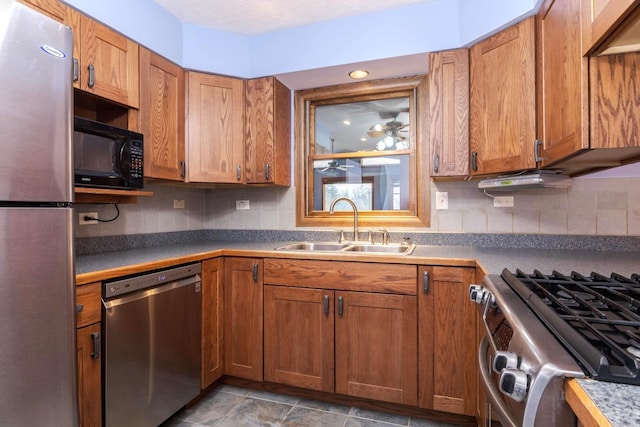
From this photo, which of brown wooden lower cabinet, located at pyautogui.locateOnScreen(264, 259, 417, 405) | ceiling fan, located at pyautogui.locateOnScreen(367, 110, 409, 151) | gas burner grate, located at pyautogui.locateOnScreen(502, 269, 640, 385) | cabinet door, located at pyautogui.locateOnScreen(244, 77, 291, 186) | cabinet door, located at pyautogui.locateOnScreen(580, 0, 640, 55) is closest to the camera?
gas burner grate, located at pyautogui.locateOnScreen(502, 269, 640, 385)

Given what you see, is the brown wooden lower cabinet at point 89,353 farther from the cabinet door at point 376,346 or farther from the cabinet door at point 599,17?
the cabinet door at point 599,17

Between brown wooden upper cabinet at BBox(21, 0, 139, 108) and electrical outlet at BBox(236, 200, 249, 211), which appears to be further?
electrical outlet at BBox(236, 200, 249, 211)

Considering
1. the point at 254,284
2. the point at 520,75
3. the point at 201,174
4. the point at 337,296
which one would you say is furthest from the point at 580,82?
the point at 201,174

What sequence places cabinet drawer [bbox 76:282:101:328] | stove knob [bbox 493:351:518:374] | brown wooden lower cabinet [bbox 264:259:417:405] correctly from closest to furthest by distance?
1. stove knob [bbox 493:351:518:374]
2. cabinet drawer [bbox 76:282:101:328]
3. brown wooden lower cabinet [bbox 264:259:417:405]

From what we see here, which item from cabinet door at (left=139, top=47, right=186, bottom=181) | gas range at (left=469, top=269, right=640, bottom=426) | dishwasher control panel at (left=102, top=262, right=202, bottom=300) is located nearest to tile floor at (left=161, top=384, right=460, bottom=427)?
dishwasher control panel at (left=102, top=262, right=202, bottom=300)

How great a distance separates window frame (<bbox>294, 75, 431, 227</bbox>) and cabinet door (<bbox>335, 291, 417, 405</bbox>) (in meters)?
0.72

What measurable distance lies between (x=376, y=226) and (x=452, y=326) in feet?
2.91

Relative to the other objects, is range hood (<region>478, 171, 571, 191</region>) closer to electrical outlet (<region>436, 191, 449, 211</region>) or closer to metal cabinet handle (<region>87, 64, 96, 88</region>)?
electrical outlet (<region>436, 191, 449, 211</region>)

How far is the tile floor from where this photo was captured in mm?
1689

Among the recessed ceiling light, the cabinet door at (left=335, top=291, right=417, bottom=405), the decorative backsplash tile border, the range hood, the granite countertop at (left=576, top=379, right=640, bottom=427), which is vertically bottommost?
the cabinet door at (left=335, top=291, right=417, bottom=405)

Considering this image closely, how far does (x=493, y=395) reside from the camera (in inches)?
31.2

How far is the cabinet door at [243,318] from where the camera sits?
196 centimetres

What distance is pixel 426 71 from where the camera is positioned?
2176mm

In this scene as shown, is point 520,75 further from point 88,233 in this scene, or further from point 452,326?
point 88,233
